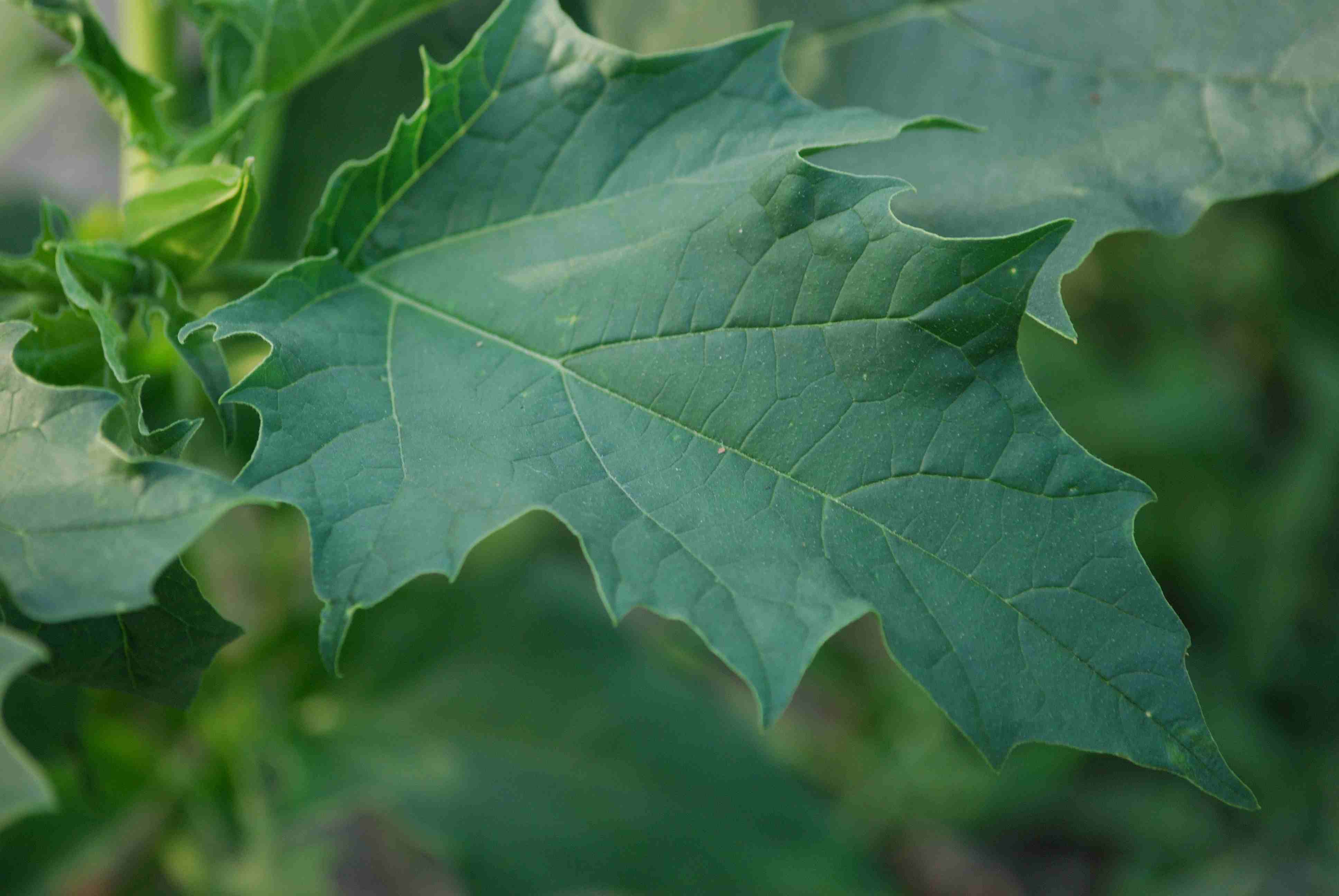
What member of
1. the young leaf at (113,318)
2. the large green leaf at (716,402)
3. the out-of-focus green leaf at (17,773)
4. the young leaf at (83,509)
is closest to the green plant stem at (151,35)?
the young leaf at (113,318)

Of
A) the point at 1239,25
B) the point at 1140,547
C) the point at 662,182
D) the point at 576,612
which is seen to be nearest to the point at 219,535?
the point at 576,612

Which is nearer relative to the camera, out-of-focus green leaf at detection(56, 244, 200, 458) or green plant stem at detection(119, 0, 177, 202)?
out-of-focus green leaf at detection(56, 244, 200, 458)

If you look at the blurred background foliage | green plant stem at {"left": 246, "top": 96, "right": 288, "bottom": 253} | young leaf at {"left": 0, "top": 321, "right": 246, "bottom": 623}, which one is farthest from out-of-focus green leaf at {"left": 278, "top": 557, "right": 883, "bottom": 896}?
young leaf at {"left": 0, "top": 321, "right": 246, "bottom": 623}

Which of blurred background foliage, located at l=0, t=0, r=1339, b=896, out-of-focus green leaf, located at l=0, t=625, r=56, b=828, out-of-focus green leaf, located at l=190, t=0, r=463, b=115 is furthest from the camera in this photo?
blurred background foliage, located at l=0, t=0, r=1339, b=896

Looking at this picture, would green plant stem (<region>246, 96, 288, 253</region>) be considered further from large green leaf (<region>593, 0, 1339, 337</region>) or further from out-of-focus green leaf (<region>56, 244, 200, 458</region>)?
large green leaf (<region>593, 0, 1339, 337</region>)

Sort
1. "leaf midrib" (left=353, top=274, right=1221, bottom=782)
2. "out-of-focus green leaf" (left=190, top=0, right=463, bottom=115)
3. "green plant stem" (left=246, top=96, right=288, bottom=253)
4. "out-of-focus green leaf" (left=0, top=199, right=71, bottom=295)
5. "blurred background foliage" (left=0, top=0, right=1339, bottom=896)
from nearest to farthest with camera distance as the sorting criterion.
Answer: "leaf midrib" (left=353, top=274, right=1221, bottom=782) < "out-of-focus green leaf" (left=0, top=199, right=71, bottom=295) < "out-of-focus green leaf" (left=190, top=0, right=463, bottom=115) < "green plant stem" (left=246, top=96, right=288, bottom=253) < "blurred background foliage" (left=0, top=0, right=1339, bottom=896)

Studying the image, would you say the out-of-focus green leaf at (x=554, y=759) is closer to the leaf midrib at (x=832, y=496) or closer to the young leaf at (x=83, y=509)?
the leaf midrib at (x=832, y=496)

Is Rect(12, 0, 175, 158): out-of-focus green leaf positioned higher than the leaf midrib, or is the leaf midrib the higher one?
Rect(12, 0, 175, 158): out-of-focus green leaf
